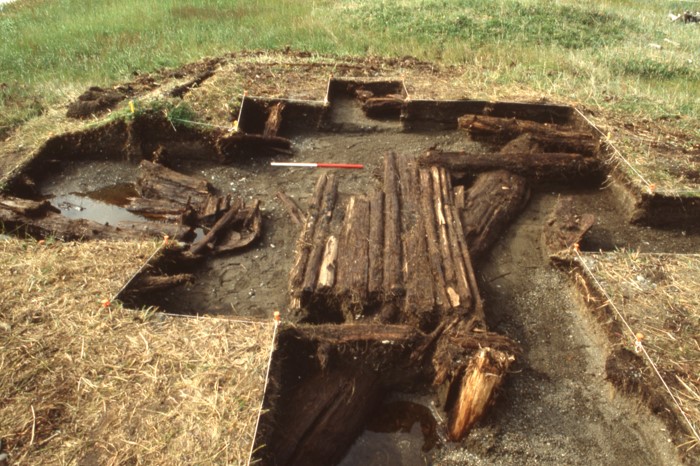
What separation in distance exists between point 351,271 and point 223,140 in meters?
3.40

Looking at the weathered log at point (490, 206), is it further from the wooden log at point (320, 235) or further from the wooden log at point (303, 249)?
the wooden log at point (303, 249)

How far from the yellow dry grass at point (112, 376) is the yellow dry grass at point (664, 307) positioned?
3145mm

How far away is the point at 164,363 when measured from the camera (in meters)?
3.46

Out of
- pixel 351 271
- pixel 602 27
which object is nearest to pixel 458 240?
pixel 351 271

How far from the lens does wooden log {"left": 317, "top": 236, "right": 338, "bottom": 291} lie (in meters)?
4.29

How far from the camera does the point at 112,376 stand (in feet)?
11.0

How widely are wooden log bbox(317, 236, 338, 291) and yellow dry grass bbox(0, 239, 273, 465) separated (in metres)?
0.71

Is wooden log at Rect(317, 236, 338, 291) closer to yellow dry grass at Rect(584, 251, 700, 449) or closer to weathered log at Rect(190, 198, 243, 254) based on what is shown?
weathered log at Rect(190, 198, 243, 254)

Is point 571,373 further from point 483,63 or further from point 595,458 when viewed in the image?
point 483,63

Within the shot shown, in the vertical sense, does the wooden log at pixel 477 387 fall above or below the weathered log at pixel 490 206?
below

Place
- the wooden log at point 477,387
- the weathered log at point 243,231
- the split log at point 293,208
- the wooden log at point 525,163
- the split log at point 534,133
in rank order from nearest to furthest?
the wooden log at point 477,387 < the weathered log at point 243,231 < the split log at point 293,208 < the wooden log at point 525,163 < the split log at point 534,133

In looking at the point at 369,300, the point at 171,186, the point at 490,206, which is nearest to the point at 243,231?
the point at 171,186

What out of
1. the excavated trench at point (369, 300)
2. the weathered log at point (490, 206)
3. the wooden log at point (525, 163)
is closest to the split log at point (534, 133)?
the excavated trench at point (369, 300)

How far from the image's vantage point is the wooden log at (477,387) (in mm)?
3572
